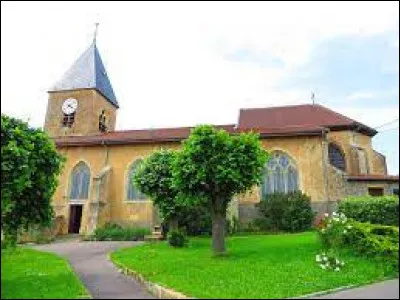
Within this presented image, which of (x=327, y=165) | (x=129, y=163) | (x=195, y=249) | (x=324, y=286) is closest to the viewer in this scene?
(x=324, y=286)

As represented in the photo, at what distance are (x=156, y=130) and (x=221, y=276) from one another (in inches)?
989

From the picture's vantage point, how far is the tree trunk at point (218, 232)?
1658 centimetres

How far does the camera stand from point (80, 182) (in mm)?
32906

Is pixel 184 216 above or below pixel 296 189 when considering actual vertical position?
below

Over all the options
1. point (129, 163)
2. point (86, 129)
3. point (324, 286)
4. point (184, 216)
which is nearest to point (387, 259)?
point (324, 286)

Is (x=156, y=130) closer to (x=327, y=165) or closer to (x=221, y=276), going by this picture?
(x=327, y=165)

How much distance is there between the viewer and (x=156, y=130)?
3612 cm

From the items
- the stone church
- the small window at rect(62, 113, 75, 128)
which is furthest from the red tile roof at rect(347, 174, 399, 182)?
the small window at rect(62, 113, 75, 128)

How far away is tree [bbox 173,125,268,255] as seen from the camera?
660 inches

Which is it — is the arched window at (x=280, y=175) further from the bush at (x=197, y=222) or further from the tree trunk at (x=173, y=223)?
the tree trunk at (x=173, y=223)

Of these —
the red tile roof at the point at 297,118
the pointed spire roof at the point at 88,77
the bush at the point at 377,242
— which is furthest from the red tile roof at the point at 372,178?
the pointed spire roof at the point at 88,77

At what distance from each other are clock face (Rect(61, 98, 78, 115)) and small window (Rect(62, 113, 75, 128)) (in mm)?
323

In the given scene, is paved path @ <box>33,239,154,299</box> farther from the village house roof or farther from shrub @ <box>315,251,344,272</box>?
the village house roof

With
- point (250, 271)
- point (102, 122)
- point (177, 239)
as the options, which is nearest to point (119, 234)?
point (177, 239)
